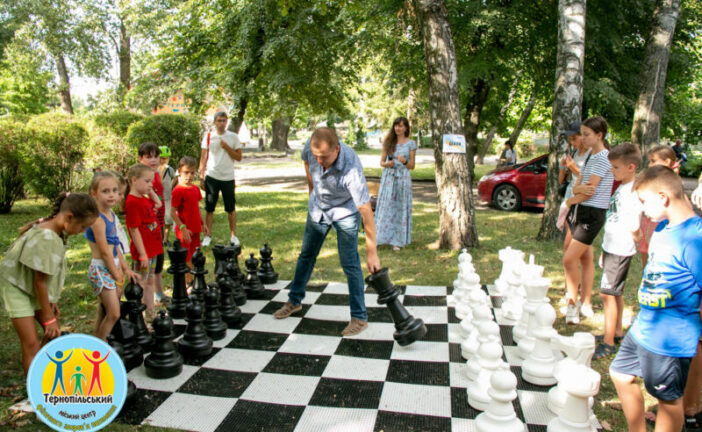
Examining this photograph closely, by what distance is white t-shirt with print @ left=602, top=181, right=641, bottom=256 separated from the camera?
2963mm

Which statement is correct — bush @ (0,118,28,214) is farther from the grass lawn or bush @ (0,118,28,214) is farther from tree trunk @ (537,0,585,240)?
tree trunk @ (537,0,585,240)

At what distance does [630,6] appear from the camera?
34.6 ft

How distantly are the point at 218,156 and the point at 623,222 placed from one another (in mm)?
4785

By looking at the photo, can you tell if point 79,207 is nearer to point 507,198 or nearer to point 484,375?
point 484,375

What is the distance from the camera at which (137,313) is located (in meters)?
3.02

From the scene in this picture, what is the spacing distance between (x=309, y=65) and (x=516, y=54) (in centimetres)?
507

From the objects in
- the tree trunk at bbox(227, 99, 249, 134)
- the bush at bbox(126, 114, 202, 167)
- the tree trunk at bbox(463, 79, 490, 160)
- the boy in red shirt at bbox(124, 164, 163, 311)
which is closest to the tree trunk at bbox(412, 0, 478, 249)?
the boy in red shirt at bbox(124, 164, 163, 311)

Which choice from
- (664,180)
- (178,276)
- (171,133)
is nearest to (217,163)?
(178,276)

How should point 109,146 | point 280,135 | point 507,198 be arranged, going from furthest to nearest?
point 280,135, point 507,198, point 109,146

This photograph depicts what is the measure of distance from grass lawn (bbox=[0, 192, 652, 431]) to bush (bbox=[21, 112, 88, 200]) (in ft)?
2.67

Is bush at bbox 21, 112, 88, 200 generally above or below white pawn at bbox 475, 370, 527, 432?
above

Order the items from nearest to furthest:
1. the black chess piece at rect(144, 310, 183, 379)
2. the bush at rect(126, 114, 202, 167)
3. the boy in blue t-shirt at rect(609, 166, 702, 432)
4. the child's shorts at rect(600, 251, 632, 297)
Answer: the boy in blue t-shirt at rect(609, 166, 702, 432), the black chess piece at rect(144, 310, 183, 379), the child's shorts at rect(600, 251, 632, 297), the bush at rect(126, 114, 202, 167)

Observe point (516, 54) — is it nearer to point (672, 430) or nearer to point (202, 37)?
point (202, 37)

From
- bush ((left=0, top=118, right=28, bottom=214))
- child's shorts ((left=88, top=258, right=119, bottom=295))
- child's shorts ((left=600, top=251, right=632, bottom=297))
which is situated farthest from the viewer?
bush ((left=0, top=118, right=28, bottom=214))
